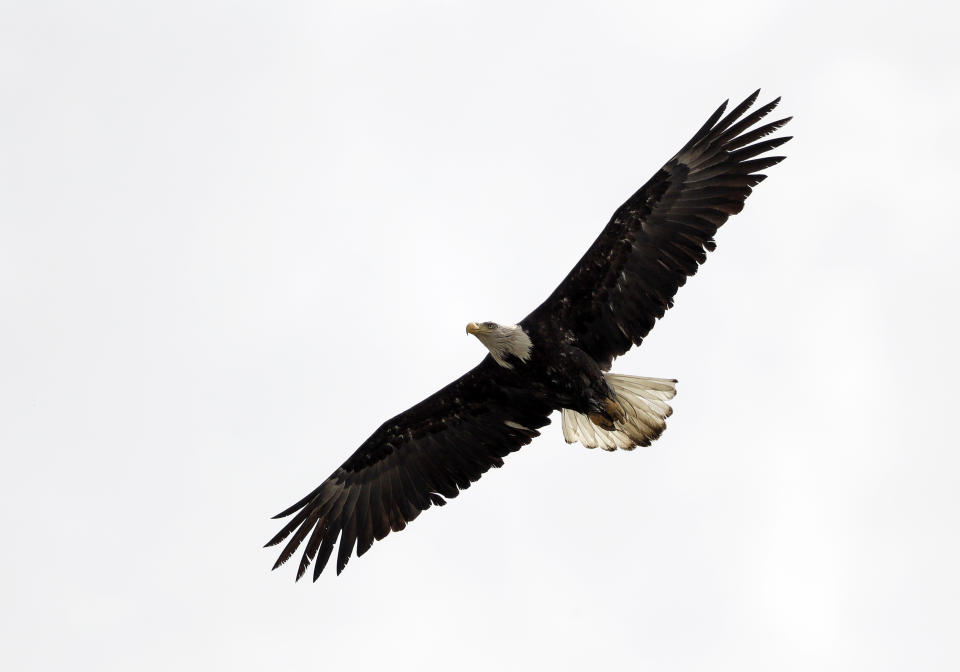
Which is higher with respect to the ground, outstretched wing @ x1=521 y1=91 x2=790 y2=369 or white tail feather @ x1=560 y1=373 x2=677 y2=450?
outstretched wing @ x1=521 y1=91 x2=790 y2=369

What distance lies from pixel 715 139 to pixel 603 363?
8.24 feet

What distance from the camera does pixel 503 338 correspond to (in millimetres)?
13922

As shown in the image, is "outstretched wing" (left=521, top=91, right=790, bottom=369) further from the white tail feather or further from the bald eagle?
the white tail feather

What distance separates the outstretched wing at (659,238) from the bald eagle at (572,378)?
0.01 metres

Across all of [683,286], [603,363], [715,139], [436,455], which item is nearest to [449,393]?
[436,455]

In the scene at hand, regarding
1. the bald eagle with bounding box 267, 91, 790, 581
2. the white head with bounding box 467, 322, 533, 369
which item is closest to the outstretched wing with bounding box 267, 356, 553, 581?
the bald eagle with bounding box 267, 91, 790, 581

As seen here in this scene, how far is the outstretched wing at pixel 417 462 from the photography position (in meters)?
14.7

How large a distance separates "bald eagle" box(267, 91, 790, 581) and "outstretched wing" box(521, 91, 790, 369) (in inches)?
0.4

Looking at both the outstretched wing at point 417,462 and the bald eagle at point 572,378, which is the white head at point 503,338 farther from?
the outstretched wing at point 417,462

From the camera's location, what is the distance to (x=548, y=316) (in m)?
14.0

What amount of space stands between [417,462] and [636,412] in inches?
95.1

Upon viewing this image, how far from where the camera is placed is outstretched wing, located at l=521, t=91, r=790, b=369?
13508mm

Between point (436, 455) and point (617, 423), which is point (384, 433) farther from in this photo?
point (617, 423)

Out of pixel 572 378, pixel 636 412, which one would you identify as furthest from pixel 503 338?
pixel 636 412
